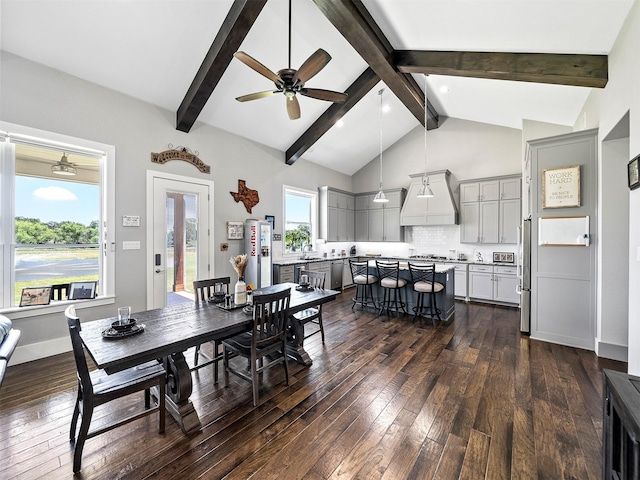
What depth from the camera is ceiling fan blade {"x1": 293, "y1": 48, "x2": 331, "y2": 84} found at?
2350 millimetres

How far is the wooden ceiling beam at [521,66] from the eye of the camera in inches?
107

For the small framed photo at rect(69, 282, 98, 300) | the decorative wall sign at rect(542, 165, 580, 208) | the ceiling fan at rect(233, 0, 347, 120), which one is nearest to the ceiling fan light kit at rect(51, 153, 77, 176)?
the small framed photo at rect(69, 282, 98, 300)

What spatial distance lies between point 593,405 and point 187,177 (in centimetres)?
541

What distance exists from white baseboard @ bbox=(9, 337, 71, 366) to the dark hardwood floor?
0.13m

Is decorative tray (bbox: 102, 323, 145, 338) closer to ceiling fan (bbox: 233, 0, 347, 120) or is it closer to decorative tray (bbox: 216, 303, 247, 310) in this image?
decorative tray (bbox: 216, 303, 247, 310)

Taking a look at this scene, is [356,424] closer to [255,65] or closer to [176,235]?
[255,65]

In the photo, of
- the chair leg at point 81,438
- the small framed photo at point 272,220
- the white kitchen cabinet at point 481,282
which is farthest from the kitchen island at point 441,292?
the chair leg at point 81,438

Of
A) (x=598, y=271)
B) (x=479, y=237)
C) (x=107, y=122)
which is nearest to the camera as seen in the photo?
(x=598, y=271)

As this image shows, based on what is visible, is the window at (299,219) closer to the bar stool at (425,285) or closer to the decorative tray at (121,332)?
the bar stool at (425,285)

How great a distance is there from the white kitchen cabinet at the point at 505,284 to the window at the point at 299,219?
4.12m

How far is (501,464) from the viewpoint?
66.2 inches

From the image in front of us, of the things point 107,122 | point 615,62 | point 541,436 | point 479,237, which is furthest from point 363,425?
point 479,237

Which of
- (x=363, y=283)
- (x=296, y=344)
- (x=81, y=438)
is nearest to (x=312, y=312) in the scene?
(x=296, y=344)

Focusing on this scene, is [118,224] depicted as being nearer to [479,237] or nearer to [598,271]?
[598,271]
